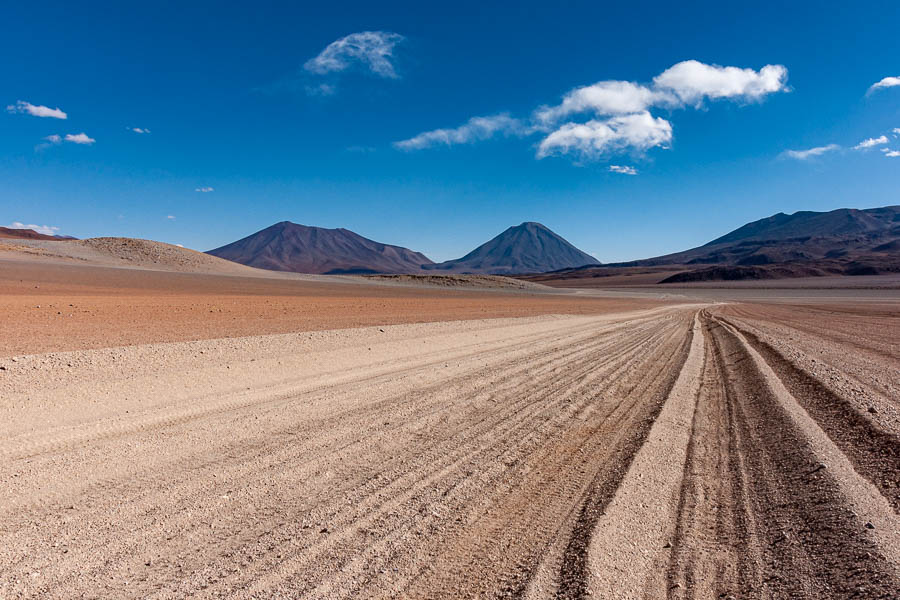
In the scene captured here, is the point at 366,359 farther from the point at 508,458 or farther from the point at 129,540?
the point at 129,540

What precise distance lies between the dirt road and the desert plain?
0.02 metres

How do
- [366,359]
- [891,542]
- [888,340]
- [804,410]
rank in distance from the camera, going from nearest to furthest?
[891,542] → [804,410] → [366,359] → [888,340]

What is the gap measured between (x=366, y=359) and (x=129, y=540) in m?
7.44

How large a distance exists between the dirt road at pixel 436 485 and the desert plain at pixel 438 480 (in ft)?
0.07

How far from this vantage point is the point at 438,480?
4.49 meters

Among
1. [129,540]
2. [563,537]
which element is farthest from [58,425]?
[563,537]

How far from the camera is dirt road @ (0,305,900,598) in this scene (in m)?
3.03

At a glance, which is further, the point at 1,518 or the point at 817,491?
the point at 817,491

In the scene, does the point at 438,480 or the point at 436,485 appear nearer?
the point at 436,485

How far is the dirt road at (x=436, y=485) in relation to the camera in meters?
3.03

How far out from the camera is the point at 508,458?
5086 millimetres

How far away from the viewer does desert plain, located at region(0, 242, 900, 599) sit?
3.04 m

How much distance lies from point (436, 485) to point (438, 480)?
4.4 inches

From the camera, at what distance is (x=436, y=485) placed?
14.4ft
